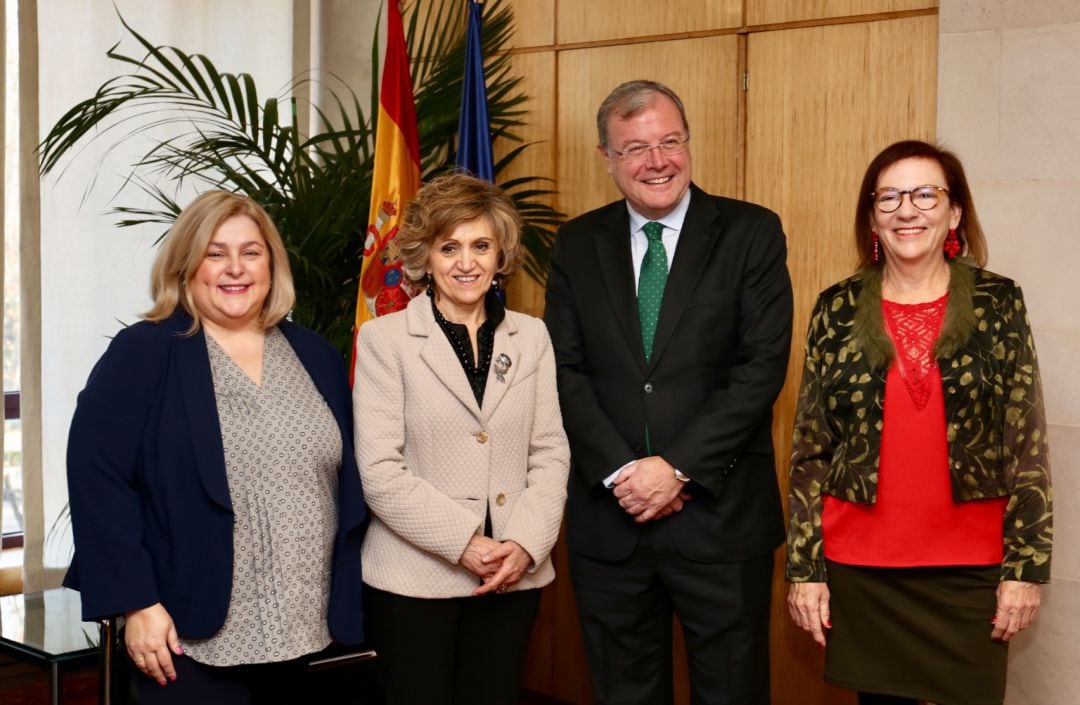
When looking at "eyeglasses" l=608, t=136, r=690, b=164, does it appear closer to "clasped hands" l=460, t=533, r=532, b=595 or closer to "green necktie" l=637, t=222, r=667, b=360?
"green necktie" l=637, t=222, r=667, b=360

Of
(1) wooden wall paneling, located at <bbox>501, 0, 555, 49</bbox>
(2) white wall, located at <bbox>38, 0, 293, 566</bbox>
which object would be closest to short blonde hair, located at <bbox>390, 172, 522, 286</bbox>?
(1) wooden wall paneling, located at <bbox>501, 0, 555, 49</bbox>

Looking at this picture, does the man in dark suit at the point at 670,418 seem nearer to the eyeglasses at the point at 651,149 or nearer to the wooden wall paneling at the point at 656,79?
the eyeglasses at the point at 651,149

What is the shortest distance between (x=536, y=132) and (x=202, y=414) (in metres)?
2.23

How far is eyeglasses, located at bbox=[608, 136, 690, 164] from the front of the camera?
109 inches

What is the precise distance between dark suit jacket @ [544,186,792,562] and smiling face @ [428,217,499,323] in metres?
0.40

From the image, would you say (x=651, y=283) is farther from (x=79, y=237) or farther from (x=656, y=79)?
(x=79, y=237)

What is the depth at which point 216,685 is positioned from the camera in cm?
222

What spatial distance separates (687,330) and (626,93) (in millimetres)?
601

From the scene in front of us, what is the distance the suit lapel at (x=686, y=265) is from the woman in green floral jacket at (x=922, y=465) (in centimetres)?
36

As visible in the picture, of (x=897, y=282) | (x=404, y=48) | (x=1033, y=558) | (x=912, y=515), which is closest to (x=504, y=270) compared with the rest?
(x=897, y=282)

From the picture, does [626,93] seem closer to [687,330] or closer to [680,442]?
[687,330]

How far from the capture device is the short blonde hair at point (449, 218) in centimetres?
247

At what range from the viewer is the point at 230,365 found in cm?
229

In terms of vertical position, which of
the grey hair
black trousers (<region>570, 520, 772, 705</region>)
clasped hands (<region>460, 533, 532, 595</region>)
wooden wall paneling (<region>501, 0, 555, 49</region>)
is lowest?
black trousers (<region>570, 520, 772, 705</region>)
